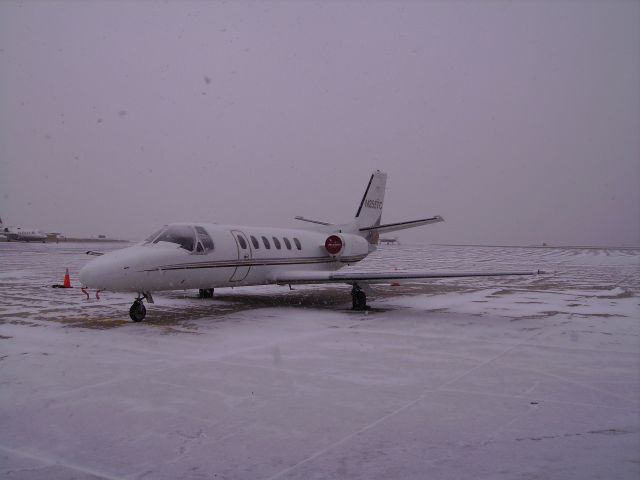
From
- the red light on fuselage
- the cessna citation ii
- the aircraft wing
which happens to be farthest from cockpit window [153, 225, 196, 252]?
the red light on fuselage

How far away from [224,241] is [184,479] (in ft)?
32.1

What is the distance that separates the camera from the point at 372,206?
830 inches

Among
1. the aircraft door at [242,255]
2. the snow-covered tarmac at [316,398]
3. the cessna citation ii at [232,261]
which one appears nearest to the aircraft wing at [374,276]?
the cessna citation ii at [232,261]

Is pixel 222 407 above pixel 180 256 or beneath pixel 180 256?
beneath

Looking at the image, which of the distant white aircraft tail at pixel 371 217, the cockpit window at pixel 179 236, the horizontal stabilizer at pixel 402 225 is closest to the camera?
the cockpit window at pixel 179 236

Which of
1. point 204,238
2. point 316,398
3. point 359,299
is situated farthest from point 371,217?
point 316,398

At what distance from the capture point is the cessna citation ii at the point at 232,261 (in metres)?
→ 10.7

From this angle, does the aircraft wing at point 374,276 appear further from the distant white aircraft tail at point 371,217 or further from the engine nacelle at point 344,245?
the distant white aircraft tail at point 371,217

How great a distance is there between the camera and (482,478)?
12.3 feet

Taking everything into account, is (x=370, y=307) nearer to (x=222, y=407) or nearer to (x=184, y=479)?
(x=222, y=407)

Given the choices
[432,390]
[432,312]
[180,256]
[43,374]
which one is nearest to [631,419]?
[432,390]

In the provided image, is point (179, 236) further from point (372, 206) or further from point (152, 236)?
point (372, 206)

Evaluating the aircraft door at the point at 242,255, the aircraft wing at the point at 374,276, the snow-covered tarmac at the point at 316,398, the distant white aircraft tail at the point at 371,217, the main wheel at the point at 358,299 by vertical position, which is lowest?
the snow-covered tarmac at the point at 316,398

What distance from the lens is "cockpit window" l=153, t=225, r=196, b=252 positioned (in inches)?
471
